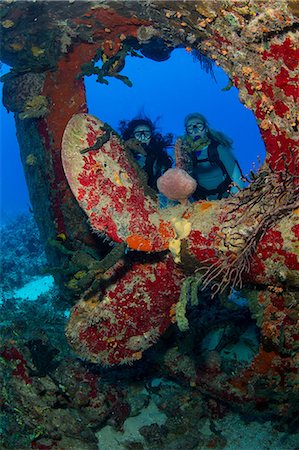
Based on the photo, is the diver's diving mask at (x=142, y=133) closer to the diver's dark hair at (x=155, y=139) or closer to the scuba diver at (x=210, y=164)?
the diver's dark hair at (x=155, y=139)

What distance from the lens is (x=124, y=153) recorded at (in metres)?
4.15

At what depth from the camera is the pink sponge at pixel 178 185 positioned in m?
4.08

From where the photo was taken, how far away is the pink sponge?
13.4ft

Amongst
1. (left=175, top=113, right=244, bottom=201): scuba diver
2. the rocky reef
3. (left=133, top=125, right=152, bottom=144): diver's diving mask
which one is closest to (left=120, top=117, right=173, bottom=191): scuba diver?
(left=133, top=125, right=152, bottom=144): diver's diving mask

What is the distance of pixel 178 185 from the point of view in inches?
161

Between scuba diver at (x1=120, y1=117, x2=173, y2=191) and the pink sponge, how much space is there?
189 centimetres

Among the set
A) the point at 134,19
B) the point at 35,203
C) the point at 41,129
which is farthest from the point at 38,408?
the point at 134,19

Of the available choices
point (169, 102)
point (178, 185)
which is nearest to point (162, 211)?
point (178, 185)

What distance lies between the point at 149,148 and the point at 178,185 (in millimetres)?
2324

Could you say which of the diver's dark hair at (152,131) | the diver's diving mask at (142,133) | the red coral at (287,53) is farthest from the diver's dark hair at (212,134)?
the red coral at (287,53)

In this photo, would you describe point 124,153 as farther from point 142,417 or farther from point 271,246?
point 142,417

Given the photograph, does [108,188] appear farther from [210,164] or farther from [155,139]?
[210,164]

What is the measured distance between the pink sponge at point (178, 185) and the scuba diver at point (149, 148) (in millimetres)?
1893

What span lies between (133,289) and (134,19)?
157 inches
